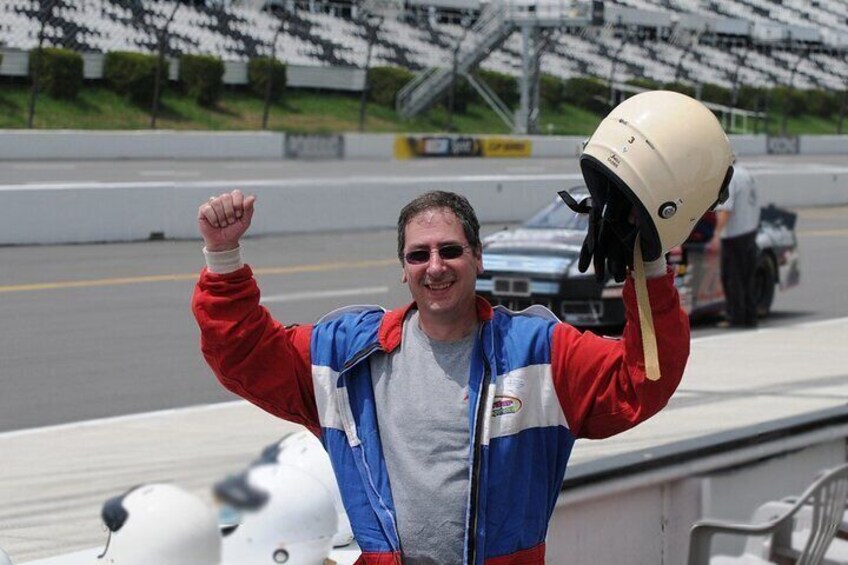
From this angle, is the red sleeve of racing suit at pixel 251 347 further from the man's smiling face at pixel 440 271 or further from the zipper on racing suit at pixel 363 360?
the man's smiling face at pixel 440 271

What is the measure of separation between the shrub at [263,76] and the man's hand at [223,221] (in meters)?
47.4

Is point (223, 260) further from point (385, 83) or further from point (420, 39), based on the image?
point (420, 39)

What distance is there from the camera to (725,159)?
10.5ft

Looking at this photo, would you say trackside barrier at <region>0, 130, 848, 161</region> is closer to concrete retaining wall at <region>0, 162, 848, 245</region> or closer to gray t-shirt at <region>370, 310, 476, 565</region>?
concrete retaining wall at <region>0, 162, 848, 245</region>

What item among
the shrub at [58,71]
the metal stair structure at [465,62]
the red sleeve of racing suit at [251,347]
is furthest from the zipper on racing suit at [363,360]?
the metal stair structure at [465,62]

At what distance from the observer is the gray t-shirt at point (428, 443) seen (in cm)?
319

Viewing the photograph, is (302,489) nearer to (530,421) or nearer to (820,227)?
(530,421)

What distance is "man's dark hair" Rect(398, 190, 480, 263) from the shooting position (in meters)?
3.30

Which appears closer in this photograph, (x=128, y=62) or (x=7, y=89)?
(x=7, y=89)

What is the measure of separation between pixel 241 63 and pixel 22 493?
44.7m

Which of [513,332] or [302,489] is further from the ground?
[513,332]

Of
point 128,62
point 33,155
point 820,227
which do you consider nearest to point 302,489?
point 820,227

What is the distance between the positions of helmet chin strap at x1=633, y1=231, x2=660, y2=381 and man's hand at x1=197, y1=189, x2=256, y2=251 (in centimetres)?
80

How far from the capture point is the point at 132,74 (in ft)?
151
